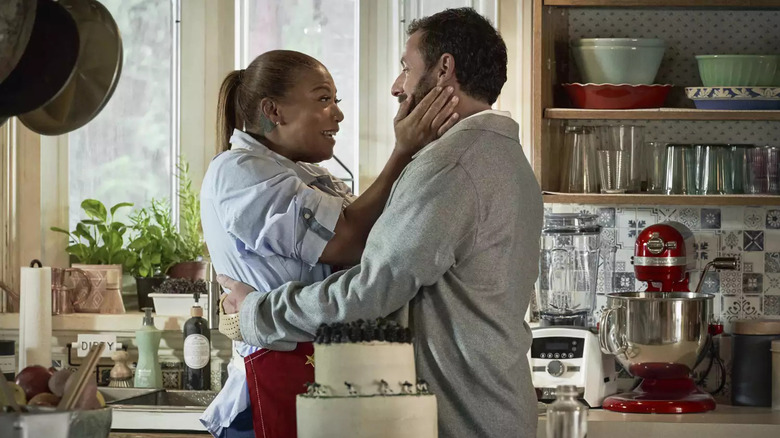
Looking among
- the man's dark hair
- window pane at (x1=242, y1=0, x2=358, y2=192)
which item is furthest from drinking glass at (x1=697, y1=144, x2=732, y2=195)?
the man's dark hair

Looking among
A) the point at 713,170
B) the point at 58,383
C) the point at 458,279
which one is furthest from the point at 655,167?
the point at 58,383

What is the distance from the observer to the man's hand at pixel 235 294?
84.9 inches

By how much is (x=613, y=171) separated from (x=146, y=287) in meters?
1.78

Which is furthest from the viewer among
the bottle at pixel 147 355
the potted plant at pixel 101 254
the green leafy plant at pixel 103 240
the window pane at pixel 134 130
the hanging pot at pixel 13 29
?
the window pane at pixel 134 130

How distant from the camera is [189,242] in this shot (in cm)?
412

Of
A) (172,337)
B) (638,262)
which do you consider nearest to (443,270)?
(638,262)

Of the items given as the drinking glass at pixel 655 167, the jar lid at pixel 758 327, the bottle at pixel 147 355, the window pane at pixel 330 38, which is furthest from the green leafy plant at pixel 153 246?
the jar lid at pixel 758 327

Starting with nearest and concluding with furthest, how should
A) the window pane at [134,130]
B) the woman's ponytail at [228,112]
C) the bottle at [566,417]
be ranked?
the bottle at [566,417]
the woman's ponytail at [228,112]
the window pane at [134,130]

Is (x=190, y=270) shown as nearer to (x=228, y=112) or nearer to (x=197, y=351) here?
(x=197, y=351)

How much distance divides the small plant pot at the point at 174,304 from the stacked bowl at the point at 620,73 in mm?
1528

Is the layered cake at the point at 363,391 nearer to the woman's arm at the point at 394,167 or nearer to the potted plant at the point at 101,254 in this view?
the woman's arm at the point at 394,167

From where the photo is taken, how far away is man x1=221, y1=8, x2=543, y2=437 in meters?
1.87

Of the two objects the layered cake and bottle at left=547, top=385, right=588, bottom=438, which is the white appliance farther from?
the layered cake

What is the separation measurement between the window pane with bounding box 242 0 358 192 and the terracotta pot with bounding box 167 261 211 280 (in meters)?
0.62
